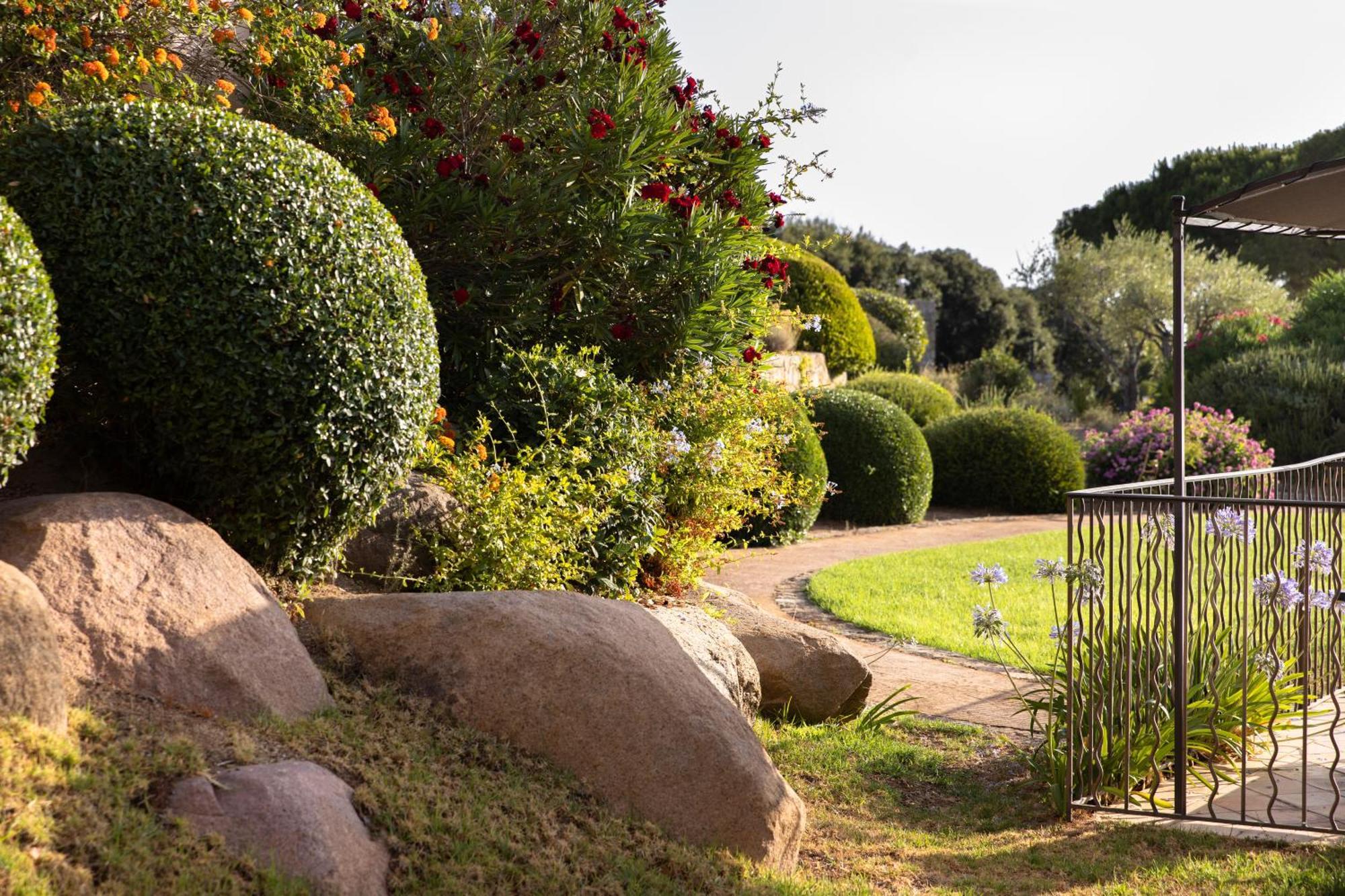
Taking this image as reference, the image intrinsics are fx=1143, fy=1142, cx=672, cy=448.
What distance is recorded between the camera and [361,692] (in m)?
3.90

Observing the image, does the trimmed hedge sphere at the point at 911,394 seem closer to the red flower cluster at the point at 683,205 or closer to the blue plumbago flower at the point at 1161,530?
the red flower cluster at the point at 683,205

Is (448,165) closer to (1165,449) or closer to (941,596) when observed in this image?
(941,596)

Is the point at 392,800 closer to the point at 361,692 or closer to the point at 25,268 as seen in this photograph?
the point at 361,692

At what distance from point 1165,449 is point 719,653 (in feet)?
42.7

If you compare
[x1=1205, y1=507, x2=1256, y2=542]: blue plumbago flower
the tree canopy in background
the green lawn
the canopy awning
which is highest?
the tree canopy in background

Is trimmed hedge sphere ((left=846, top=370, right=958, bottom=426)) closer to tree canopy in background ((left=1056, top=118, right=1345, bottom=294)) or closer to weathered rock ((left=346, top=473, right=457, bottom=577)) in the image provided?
weathered rock ((left=346, top=473, right=457, bottom=577))

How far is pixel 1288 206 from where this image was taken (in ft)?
19.8

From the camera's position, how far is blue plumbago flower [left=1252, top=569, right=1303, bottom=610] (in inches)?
183

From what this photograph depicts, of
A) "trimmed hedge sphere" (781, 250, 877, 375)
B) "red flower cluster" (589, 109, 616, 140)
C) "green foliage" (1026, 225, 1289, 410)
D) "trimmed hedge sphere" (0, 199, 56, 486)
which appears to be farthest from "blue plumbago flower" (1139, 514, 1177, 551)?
"green foliage" (1026, 225, 1289, 410)

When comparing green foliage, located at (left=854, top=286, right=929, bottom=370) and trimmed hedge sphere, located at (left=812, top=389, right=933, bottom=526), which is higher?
green foliage, located at (left=854, top=286, right=929, bottom=370)

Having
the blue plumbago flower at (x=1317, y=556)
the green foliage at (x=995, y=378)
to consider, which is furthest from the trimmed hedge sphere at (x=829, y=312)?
the blue plumbago flower at (x=1317, y=556)

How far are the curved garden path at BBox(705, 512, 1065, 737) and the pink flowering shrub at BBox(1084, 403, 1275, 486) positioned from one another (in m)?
2.28

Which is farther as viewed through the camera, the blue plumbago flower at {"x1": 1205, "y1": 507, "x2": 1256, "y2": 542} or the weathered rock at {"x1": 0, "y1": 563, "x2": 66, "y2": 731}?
the blue plumbago flower at {"x1": 1205, "y1": 507, "x2": 1256, "y2": 542}

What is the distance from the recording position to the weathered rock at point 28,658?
2.85m
